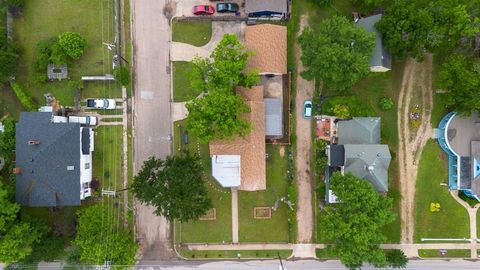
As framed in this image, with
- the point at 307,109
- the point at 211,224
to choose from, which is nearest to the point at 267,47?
the point at 307,109

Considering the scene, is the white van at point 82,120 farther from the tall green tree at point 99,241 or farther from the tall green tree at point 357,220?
the tall green tree at point 357,220

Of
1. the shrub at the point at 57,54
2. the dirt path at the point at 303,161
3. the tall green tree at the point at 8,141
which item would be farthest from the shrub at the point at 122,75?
the dirt path at the point at 303,161

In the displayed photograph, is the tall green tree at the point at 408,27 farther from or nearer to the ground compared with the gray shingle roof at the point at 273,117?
farther from the ground

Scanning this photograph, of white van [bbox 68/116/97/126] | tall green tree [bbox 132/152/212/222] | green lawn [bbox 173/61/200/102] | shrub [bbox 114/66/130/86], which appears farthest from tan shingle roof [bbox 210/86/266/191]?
white van [bbox 68/116/97/126]

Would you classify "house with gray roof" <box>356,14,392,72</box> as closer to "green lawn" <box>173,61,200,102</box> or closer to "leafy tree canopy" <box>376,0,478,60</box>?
"leafy tree canopy" <box>376,0,478,60</box>

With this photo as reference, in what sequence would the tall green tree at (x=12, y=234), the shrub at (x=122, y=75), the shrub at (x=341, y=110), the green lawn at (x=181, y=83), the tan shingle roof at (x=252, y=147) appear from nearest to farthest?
the tall green tree at (x=12, y=234)
the tan shingle roof at (x=252, y=147)
the shrub at (x=341, y=110)
the shrub at (x=122, y=75)
the green lawn at (x=181, y=83)

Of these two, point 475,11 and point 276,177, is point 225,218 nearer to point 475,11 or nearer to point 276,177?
point 276,177
